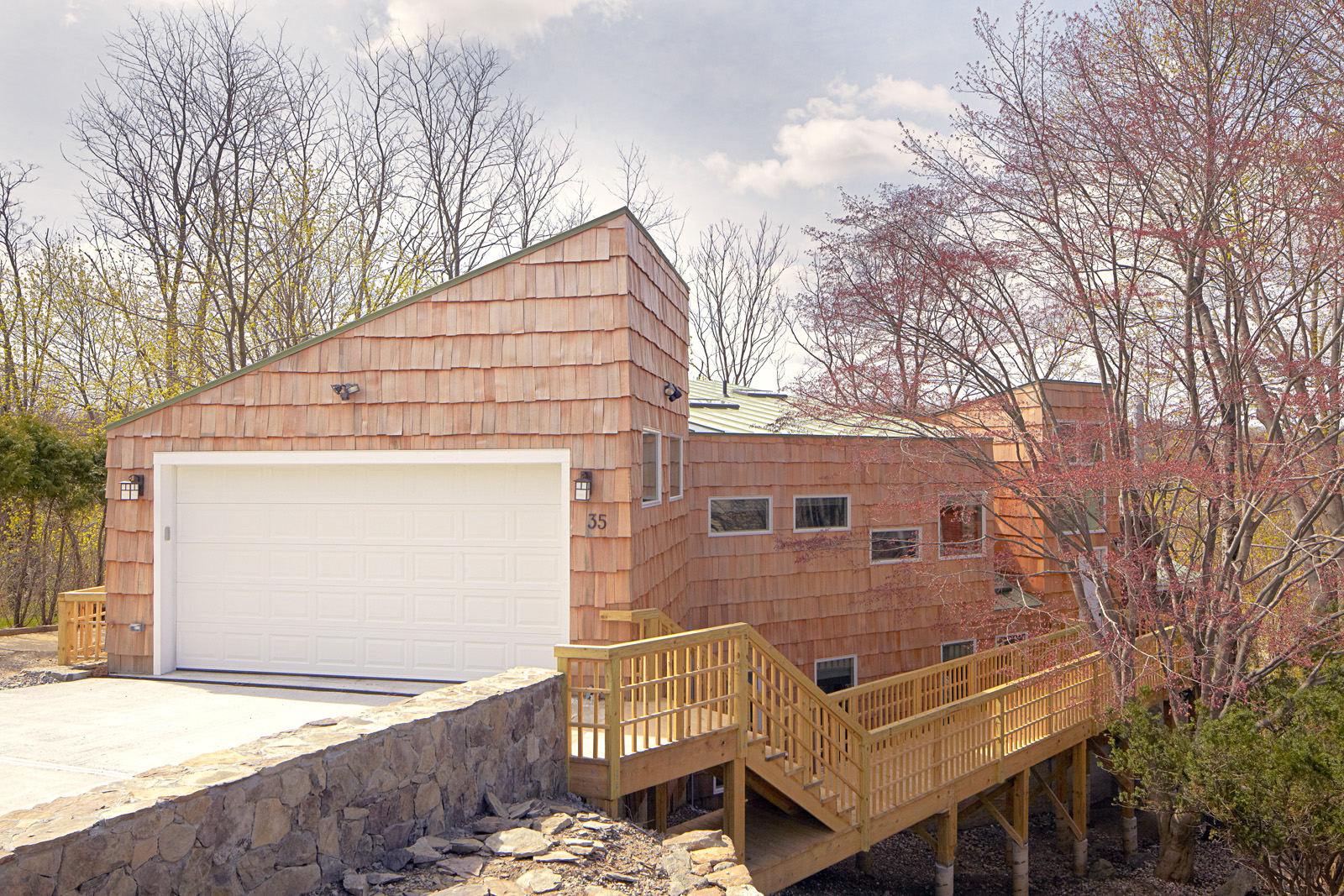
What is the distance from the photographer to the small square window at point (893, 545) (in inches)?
466

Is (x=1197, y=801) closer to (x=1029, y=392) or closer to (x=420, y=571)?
(x=1029, y=392)

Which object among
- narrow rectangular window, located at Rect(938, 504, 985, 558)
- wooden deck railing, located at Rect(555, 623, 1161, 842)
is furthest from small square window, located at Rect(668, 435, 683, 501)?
narrow rectangular window, located at Rect(938, 504, 985, 558)

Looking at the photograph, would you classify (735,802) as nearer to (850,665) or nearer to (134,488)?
(850,665)

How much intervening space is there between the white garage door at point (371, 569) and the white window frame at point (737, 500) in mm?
3589

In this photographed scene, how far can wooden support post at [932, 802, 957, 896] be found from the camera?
888cm

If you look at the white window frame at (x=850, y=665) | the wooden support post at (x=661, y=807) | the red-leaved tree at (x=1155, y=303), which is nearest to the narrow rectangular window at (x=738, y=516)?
the red-leaved tree at (x=1155, y=303)

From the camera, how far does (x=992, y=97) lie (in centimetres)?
955

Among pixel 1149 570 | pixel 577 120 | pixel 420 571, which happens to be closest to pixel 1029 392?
pixel 1149 570

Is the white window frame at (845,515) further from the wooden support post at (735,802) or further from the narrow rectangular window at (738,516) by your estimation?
the wooden support post at (735,802)

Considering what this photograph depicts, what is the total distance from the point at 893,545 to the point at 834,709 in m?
5.35

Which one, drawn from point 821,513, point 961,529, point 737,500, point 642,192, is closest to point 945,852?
point 821,513

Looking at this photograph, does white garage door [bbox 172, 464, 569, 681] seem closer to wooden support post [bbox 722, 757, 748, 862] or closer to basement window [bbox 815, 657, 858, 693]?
wooden support post [bbox 722, 757, 748, 862]

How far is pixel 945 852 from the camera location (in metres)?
8.97

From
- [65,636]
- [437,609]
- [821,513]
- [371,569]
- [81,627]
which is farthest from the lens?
[821,513]
